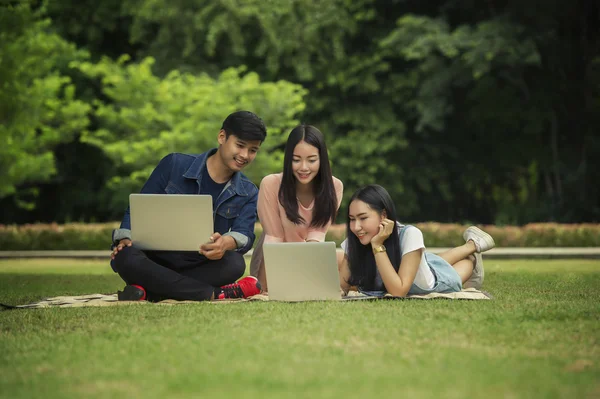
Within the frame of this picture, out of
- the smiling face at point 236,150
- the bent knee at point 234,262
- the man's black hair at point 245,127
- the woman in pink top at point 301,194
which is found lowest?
the bent knee at point 234,262

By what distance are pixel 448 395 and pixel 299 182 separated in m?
4.46

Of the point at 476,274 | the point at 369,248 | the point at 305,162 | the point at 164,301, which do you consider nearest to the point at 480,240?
the point at 476,274

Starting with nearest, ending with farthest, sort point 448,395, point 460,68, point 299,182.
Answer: point 448,395 < point 299,182 < point 460,68

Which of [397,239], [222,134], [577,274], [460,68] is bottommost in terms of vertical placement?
[577,274]

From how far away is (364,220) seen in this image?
776cm

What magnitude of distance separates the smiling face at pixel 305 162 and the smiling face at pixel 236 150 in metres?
0.36

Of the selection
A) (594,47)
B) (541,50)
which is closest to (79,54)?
(541,50)

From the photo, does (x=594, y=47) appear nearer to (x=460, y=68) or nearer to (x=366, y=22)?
(x=460, y=68)

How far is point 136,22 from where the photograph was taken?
27797mm

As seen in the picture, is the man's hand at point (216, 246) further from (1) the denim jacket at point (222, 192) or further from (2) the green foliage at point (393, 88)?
(2) the green foliage at point (393, 88)

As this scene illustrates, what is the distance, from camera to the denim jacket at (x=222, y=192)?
8.27 meters

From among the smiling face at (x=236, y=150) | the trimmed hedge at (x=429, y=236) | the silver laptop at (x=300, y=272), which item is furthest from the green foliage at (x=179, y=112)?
the silver laptop at (x=300, y=272)

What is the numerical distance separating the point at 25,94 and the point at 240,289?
15535mm

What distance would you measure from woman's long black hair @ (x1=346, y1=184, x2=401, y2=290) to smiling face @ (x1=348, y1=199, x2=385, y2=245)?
36 mm
